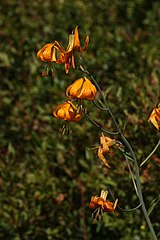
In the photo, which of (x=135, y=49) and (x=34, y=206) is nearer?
(x=34, y=206)

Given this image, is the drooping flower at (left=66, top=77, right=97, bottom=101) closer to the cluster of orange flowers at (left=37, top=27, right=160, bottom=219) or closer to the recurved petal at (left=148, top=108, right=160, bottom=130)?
the cluster of orange flowers at (left=37, top=27, right=160, bottom=219)

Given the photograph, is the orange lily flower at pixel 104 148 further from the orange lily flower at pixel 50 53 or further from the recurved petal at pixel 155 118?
the orange lily flower at pixel 50 53

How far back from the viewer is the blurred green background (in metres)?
3.18

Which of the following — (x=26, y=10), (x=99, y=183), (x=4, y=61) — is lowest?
(x=99, y=183)

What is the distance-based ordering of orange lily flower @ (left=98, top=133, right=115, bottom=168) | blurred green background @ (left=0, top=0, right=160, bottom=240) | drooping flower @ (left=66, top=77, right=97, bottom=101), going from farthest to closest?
blurred green background @ (left=0, top=0, right=160, bottom=240) → orange lily flower @ (left=98, top=133, right=115, bottom=168) → drooping flower @ (left=66, top=77, right=97, bottom=101)

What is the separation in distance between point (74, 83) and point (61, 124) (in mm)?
1609

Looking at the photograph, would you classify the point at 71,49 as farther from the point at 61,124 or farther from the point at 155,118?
the point at 61,124

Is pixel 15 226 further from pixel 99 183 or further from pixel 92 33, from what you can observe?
pixel 92 33

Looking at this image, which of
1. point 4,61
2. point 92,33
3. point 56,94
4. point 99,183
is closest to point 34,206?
point 99,183

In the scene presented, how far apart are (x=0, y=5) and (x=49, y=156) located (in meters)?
1.96

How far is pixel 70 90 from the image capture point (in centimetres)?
200

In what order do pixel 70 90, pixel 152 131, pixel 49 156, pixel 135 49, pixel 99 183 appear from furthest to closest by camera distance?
pixel 135 49
pixel 49 156
pixel 99 183
pixel 152 131
pixel 70 90

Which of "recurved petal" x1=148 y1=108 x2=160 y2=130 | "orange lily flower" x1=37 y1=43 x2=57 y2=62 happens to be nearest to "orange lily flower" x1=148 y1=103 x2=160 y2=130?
"recurved petal" x1=148 y1=108 x2=160 y2=130

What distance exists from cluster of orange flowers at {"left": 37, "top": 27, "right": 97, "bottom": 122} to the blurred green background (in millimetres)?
488
